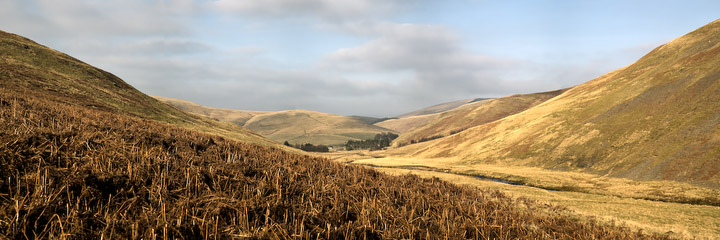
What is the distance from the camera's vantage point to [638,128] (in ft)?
278

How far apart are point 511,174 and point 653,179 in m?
29.1

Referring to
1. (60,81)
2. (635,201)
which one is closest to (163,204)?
(635,201)

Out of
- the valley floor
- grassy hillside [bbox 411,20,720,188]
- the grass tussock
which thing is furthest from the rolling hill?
grassy hillside [bbox 411,20,720,188]

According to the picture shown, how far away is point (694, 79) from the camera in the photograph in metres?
91.4

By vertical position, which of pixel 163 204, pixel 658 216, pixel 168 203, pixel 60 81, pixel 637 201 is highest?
pixel 60 81

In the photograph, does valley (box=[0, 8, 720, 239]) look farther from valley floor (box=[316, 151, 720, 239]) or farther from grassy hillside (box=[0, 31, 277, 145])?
grassy hillside (box=[0, 31, 277, 145])

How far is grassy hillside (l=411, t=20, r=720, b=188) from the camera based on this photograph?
6372 centimetres

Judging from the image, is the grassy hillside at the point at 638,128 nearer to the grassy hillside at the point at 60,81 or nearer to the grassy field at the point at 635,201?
the grassy field at the point at 635,201

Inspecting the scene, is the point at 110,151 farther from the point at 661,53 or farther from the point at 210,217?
the point at 661,53

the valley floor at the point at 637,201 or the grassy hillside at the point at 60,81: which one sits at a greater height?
the grassy hillside at the point at 60,81

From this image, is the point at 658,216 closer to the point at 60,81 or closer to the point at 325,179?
the point at 325,179

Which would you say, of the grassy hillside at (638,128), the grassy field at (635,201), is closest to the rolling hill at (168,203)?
the grassy field at (635,201)

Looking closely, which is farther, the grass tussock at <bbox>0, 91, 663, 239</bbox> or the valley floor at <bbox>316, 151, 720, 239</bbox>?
the valley floor at <bbox>316, 151, 720, 239</bbox>

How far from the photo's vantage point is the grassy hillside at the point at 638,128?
63.7 meters
